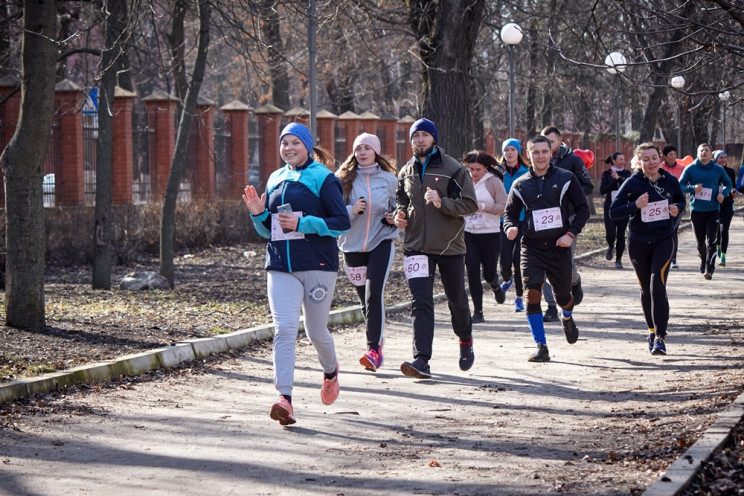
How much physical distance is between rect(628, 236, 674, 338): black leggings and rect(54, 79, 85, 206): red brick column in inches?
492

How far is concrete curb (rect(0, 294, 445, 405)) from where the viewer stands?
783 centimetres

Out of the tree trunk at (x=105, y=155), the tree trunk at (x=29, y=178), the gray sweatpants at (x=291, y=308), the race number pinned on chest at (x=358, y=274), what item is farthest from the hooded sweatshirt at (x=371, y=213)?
the tree trunk at (x=105, y=155)

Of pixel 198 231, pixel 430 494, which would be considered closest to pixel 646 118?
pixel 198 231

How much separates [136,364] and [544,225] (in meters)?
3.52

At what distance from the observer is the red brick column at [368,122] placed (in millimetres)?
30906

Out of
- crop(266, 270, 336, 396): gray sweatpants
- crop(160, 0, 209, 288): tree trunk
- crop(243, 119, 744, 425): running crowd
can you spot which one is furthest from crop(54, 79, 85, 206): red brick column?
crop(266, 270, 336, 396): gray sweatpants

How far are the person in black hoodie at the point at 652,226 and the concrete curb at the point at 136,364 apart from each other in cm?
359

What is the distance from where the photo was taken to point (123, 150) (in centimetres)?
2198

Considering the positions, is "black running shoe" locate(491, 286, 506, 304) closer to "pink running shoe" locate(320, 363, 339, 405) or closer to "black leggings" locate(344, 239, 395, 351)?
"black leggings" locate(344, 239, 395, 351)

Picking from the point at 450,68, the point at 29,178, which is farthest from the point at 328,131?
the point at 29,178

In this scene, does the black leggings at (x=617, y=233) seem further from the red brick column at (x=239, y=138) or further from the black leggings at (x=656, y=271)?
the red brick column at (x=239, y=138)

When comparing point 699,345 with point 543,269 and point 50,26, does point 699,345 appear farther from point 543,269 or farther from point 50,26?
point 50,26

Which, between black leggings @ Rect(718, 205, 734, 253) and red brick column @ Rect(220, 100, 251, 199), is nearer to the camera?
black leggings @ Rect(718, 205, 734, 253)

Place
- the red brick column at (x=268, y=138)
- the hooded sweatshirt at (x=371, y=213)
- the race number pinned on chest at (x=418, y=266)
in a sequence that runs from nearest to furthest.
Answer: the race number pinned on chest at (x=418, y=266) < the hooded sweatshirt at (x=371, y=213) < the red brick column at (x=268, y=138)
